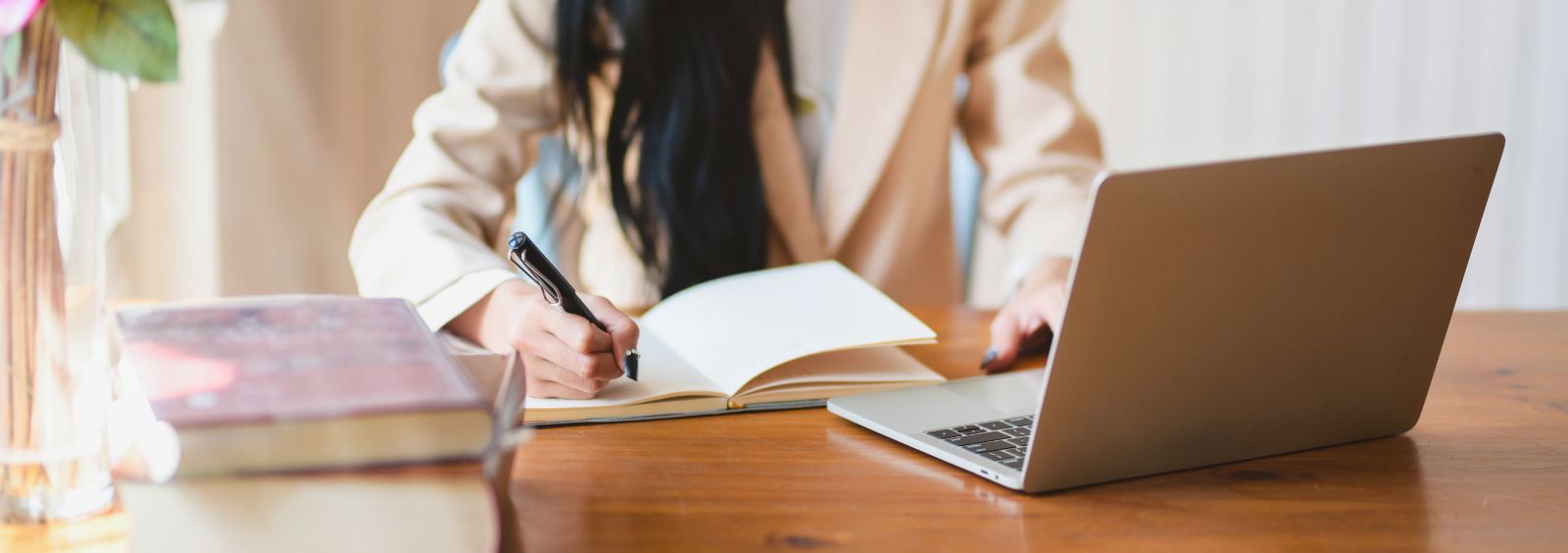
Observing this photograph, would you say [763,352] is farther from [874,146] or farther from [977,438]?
[874,146]

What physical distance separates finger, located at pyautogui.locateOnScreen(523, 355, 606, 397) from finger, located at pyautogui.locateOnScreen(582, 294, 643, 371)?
0.08ft

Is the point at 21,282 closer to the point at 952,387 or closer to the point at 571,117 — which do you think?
the point at 952,387

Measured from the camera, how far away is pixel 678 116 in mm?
1258

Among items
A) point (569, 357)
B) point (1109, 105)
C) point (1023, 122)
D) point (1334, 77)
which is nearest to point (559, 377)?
point (569, 357)

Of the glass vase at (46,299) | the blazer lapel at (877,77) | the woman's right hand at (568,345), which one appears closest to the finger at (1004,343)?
the woman's right hand at (568,345)

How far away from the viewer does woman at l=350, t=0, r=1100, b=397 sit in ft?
4.04

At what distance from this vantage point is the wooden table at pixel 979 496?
524mm

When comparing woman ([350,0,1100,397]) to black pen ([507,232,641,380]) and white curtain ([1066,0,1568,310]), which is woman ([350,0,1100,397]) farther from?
white curtain ([1066,0,1568,310])

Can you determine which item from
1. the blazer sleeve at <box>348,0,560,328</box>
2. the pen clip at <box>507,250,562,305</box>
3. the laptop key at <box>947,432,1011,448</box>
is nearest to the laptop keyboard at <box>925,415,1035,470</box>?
the laptop key at <box>947,432,1011,448</box>

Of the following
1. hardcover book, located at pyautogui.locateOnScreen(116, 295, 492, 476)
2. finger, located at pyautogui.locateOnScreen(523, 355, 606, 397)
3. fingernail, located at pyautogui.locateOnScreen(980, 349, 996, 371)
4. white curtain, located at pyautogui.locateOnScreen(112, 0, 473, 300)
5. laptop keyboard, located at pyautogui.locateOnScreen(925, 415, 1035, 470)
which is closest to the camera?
hardcover book, located at pyautogui.locateOnScreen(116, 295, 492, 476)

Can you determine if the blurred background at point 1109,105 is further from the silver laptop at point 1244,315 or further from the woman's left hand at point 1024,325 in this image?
the silver laptop at point 1244,315

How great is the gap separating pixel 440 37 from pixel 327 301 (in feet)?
5.75

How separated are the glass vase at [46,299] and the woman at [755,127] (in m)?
0.61

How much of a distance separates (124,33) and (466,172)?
0.70 m
